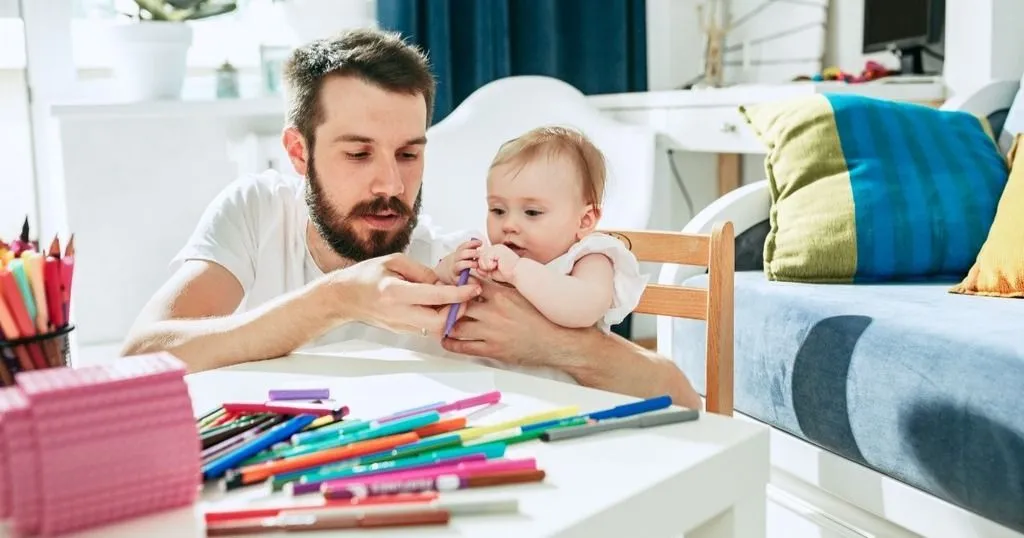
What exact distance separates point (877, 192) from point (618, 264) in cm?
74

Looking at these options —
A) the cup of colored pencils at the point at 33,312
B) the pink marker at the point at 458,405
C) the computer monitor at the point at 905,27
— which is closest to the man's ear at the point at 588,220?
the pink marker at the point at 458,405

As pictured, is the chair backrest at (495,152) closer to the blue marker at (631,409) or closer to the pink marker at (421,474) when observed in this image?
the blue marker at (631,409)

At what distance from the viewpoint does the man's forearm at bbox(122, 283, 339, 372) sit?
1.09 m

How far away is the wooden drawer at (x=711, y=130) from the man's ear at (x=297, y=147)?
129 centimetres

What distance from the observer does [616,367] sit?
1.22 m

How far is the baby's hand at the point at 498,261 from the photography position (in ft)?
3.64

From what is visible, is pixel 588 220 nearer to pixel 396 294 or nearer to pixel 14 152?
pixel 396 294

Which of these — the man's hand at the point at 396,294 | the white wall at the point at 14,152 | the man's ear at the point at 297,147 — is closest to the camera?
the man's hand at the point at 396,294

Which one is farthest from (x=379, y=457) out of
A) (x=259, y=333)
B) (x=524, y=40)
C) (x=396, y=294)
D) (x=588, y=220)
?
(x=524, y=40)

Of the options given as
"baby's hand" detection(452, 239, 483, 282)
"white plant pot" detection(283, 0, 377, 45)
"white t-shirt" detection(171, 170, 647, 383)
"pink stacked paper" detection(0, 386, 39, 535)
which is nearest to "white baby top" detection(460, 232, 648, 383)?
"baby's hand" detection(452, 239, 483, 282)

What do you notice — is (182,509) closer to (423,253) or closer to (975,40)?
(423,253)

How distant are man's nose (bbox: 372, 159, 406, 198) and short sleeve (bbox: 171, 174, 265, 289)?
8.4 inches

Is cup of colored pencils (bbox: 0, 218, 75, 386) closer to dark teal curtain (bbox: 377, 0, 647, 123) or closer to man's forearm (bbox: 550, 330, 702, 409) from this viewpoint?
man's forearm (bbox: 550, 330, 702, 409)

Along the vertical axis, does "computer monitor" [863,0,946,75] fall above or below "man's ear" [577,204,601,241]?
above
